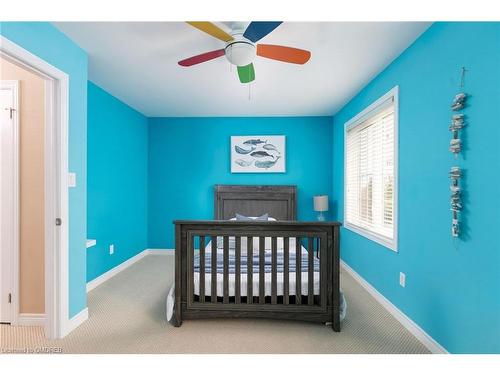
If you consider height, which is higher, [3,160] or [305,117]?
[305,117]

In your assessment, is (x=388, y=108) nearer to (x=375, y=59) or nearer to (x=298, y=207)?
(x=375, y=59)

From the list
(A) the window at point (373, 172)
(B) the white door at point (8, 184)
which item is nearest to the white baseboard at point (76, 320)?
(B) the white door at point (8, 184)

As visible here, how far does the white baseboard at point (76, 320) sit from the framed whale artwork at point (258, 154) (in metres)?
2.89

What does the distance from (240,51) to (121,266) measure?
10.8 ft

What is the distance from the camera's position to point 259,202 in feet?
14.9

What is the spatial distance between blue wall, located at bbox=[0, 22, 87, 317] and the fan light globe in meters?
1.32

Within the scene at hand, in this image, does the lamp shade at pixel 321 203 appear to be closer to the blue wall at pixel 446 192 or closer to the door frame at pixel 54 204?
the blue wall at pixel 446 192

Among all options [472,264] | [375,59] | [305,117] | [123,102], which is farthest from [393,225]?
[123,102]

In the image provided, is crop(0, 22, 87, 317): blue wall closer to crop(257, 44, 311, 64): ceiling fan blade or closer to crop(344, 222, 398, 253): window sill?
crop(257, 44, 311, 64): ceiling fan blade

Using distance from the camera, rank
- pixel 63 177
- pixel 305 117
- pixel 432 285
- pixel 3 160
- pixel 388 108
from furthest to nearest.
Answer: pixel 305 117, pixel 388 108, pixel 3 160, pixel 63 177, pixel 432 285

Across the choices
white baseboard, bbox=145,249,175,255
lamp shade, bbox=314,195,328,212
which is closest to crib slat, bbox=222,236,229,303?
lamp shade, bbox=314,195,328,212

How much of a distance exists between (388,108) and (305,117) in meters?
1.97

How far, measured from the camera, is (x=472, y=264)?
1.62 meters

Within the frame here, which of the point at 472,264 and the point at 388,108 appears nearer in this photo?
the point at 472,264
